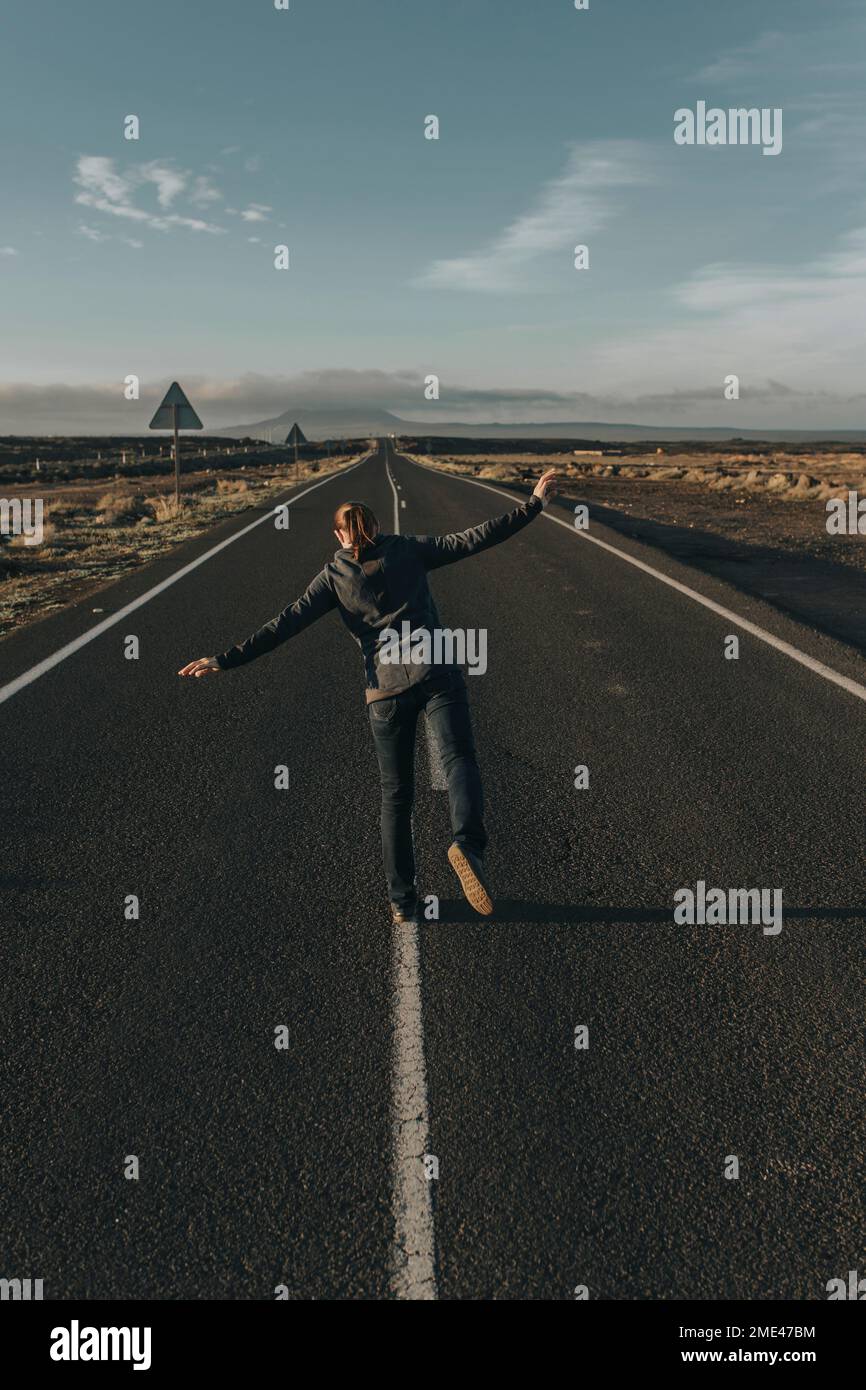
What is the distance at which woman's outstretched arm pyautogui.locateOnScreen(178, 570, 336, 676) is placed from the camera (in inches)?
186

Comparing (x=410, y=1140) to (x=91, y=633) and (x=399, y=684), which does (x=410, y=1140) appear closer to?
(x=399, y=684)

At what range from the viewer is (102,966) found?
13.7ft

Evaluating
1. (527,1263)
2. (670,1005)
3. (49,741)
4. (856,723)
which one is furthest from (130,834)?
(856,723)

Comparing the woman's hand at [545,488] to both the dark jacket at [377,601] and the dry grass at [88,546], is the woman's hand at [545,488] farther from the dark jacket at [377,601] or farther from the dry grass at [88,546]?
the dry grass at [88,546]

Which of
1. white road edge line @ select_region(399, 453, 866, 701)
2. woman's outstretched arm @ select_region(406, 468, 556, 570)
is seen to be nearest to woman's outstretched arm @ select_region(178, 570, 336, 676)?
woman's outstretched arm @ select_region(406, 468, 556, 570)

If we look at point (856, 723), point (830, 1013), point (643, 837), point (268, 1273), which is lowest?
point (268, 1273)

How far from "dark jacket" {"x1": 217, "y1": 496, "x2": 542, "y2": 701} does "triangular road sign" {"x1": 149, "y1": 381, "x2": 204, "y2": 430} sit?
19715mm

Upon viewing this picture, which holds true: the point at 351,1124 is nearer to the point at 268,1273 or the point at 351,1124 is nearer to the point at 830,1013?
the point at 268,1273

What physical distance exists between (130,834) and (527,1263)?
11.3 feet

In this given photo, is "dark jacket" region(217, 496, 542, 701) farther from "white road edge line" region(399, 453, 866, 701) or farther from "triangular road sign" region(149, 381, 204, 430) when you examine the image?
"triangular road sign" region(149, 381, 204, 430)

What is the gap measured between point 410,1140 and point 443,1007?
72cm

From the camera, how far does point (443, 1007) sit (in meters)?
3.86

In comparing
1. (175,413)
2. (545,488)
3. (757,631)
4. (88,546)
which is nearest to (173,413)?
(175,413)

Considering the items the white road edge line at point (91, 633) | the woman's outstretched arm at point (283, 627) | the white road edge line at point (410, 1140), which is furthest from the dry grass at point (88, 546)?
the white road edge line at point (410, 1140)
